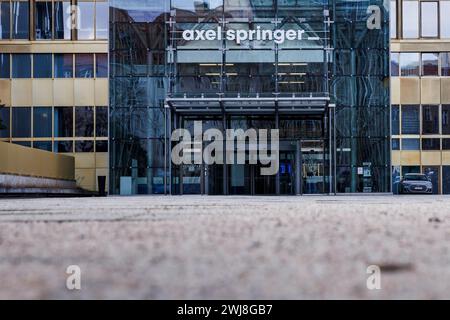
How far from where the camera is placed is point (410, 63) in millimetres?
39750

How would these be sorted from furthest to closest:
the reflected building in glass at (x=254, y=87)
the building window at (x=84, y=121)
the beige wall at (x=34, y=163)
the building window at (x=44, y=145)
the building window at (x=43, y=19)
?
1. the building window at (x=84, y=121)
2. the building window at (x=43, y=19)
3. the building window at (x=44, y=145)
4. the reflected building in glass at (x=254, y=87)
5. the beige wall at (x=34, y=163)

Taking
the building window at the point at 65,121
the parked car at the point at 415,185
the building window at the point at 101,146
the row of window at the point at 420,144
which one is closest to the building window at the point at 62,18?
the building window at the point at 65,121

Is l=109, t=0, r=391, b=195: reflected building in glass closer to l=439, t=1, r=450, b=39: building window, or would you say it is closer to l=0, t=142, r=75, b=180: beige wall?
l=0, t=142, r=75, b=180: beige wall

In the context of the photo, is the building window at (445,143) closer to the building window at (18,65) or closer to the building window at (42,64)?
the building window at (42,64)

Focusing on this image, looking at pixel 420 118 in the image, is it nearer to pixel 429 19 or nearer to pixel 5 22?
pixel 429 19

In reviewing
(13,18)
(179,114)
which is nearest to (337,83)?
(179,114)

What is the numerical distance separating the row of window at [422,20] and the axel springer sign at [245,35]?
773 centimetres

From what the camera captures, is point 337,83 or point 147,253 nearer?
point 147,253

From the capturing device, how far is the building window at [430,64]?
39.6 meters

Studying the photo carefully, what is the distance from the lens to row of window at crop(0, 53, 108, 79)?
38375 millimetres

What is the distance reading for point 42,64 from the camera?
3847 cm

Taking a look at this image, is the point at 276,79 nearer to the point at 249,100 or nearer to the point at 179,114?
the point at 249,100

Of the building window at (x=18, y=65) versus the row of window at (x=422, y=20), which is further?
the row of window at (x=422, y=20)

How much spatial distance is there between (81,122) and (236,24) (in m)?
10.1
